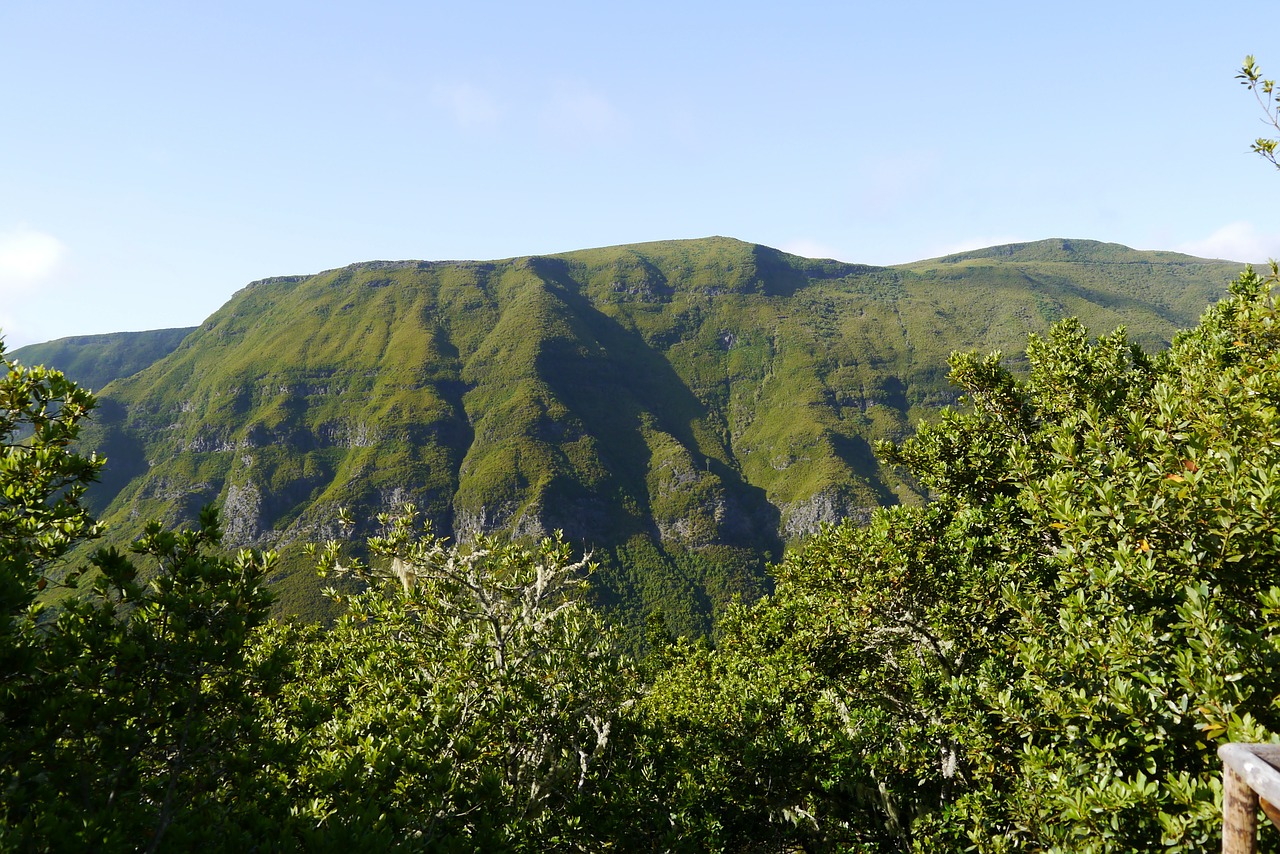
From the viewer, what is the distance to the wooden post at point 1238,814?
476 cm

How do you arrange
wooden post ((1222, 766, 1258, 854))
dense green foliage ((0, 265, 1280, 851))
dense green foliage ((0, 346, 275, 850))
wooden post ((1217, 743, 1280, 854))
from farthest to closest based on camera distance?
dense green foliage ((0, 265, 1280, 851)) → dense green foliage ((0, 346, 275, 850)) → wooden post ((1222, 766, 1258, 854)) → wooden post ((1217, 743, 1280, 854))

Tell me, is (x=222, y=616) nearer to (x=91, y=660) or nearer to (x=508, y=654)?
(x=91, y=660)

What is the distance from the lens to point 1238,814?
4.82m

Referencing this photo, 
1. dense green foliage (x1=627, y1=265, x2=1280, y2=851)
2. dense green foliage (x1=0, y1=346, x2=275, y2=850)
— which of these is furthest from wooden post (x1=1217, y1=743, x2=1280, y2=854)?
dense green foliage (x1=0, y1=346, x2=275, y2=850)

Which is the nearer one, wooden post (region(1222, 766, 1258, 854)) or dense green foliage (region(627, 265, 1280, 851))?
wooden post (region(1222, 766, 1258, 854))

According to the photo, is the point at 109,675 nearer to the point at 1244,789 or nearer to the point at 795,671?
the point at 1244,789

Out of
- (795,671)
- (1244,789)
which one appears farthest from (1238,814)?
(795,671)

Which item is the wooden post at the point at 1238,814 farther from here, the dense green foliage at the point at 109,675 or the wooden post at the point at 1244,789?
the dense green foliage at the point at 109,675

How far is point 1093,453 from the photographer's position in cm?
1243

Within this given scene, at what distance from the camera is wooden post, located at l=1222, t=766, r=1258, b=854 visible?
4762mm

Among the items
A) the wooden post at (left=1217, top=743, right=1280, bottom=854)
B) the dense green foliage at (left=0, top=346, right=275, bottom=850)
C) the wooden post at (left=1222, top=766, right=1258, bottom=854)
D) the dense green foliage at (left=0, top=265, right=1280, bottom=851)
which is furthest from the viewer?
the dense green foliage at (left=0, top=265, right=1280, bottom=851)

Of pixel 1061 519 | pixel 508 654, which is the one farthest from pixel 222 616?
pixel 1061 519

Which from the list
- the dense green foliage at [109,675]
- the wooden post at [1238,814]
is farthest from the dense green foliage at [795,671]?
the wooden post at [1238,814]

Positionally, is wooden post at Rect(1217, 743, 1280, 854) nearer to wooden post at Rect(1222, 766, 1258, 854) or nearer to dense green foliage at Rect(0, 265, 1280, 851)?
wooden post at Rect(1222, 766, 1258, 854)
